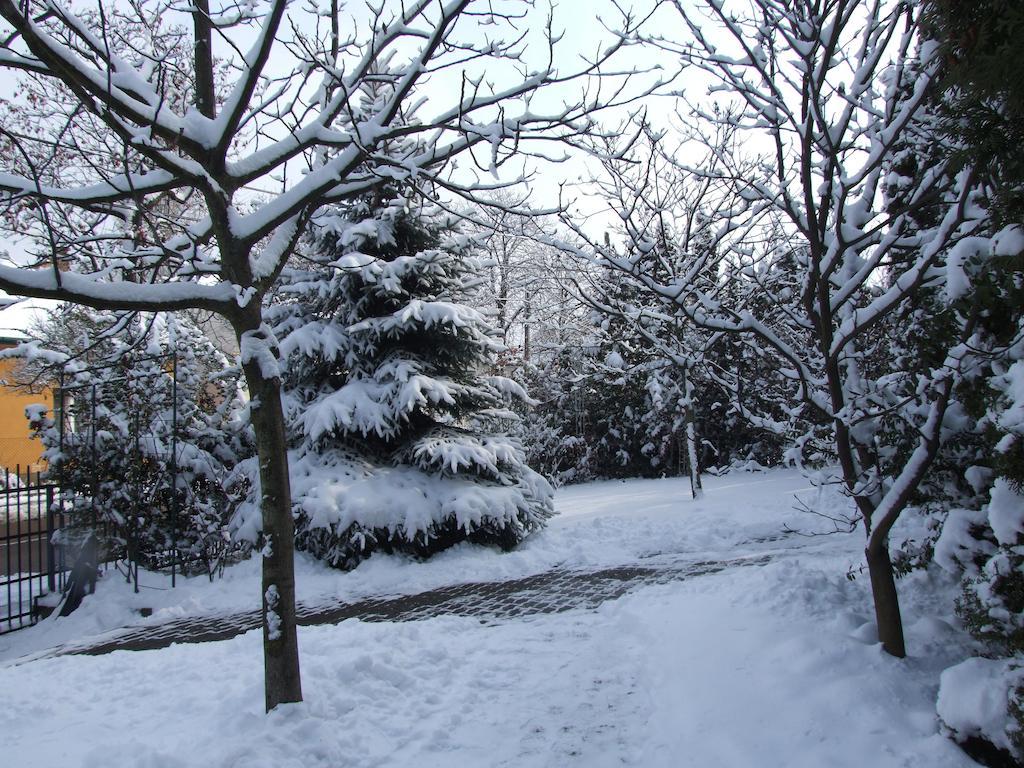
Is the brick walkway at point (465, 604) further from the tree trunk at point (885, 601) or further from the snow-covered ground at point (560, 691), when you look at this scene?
the tree trunk at point (885, 601)

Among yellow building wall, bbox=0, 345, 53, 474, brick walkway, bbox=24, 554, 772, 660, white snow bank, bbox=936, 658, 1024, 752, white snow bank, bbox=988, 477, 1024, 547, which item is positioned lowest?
brick walkway, bbox=24, 554, 772, 660

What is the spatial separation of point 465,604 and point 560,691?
9.28 feet

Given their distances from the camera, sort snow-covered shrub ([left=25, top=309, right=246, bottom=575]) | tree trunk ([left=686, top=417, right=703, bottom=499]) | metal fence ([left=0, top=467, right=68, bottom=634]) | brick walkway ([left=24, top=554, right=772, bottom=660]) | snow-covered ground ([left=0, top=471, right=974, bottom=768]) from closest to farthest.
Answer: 1. snow-covered ground ([left=0, top=471, right=974, bottom=768])
2. brick walkway ([left=24, top=554, right=772, bottom=660])
3. metal fence ([left=0, top=467, right=68, bottom=634])
4. snow-covered shrub ([left=25, top=309, right=246, bottom=575])
5. tree trunk ([left=686, top=417, right=703, bottom=499])

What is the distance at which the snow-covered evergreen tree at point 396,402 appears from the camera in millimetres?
9055

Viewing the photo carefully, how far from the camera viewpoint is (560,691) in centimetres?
451

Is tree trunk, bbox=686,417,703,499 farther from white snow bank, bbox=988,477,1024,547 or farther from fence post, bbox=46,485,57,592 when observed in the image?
fence post, bbox=46,485,57,592

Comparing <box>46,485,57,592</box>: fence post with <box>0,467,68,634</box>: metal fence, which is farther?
<box>46,485,57,592</box>: fence post

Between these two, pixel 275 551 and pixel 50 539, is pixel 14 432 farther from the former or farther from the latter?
pixel 275 551

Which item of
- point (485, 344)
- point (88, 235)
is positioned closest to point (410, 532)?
point (485, 344)

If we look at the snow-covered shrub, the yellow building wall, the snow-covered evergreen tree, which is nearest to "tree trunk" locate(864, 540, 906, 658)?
the snow-covered evergreen tree

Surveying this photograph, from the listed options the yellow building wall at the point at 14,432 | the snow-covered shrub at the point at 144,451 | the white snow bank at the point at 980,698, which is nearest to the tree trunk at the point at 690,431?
the snow-covered shrub at the point at 144,451

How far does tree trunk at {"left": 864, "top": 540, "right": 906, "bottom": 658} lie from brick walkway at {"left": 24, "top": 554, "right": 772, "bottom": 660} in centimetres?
308

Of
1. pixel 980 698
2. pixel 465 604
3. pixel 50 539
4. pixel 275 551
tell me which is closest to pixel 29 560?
pixel 50 539

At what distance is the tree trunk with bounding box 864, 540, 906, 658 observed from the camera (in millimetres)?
3926
